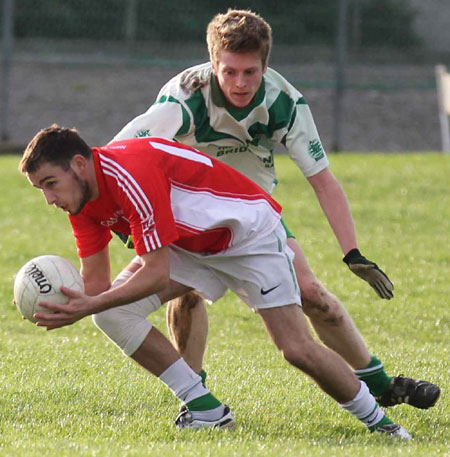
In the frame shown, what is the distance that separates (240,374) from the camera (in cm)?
656

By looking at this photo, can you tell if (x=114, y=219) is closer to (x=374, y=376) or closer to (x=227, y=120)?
(x=227, y=120)

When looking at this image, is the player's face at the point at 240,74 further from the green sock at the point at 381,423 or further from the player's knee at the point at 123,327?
the green sock at the point at 381,423

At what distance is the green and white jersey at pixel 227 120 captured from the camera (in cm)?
557

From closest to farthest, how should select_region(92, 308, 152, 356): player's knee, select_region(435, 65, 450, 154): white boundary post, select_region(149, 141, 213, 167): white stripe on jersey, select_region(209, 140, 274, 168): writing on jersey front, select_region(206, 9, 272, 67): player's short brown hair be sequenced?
select_region(149, 141, 213, 167): white stripe on jersey
select_region(92, 308, 152, 356): player's knee
select_region(206, 9, 272, 67): player's short brown hair
select_region(209, 140, 274, 168): writing on jersey front
select_region(435, 65, 450, 154): white boundary post

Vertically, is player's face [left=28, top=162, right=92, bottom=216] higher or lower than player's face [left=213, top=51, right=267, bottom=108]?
lower

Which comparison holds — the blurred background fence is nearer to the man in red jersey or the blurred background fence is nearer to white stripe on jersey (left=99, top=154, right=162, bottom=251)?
the man in red jersey

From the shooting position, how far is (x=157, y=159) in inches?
187

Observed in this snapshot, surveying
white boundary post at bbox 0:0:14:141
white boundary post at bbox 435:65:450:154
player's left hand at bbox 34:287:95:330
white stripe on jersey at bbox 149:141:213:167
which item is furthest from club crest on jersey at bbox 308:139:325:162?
white boundary post at bbox 0:0:14:141

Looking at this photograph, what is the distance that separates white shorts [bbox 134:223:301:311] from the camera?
4949 millimetres

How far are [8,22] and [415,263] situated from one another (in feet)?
33.3

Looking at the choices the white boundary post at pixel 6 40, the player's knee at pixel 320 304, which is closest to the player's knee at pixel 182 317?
the player's knee at pixel 320 304

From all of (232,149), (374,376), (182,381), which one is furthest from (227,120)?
(374,376)

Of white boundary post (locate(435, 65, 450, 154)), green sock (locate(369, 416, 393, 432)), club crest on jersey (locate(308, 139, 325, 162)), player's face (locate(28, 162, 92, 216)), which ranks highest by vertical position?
player's face (locate(28, 162, 92, 216))

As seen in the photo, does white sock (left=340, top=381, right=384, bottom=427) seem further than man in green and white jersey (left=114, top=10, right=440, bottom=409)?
No
